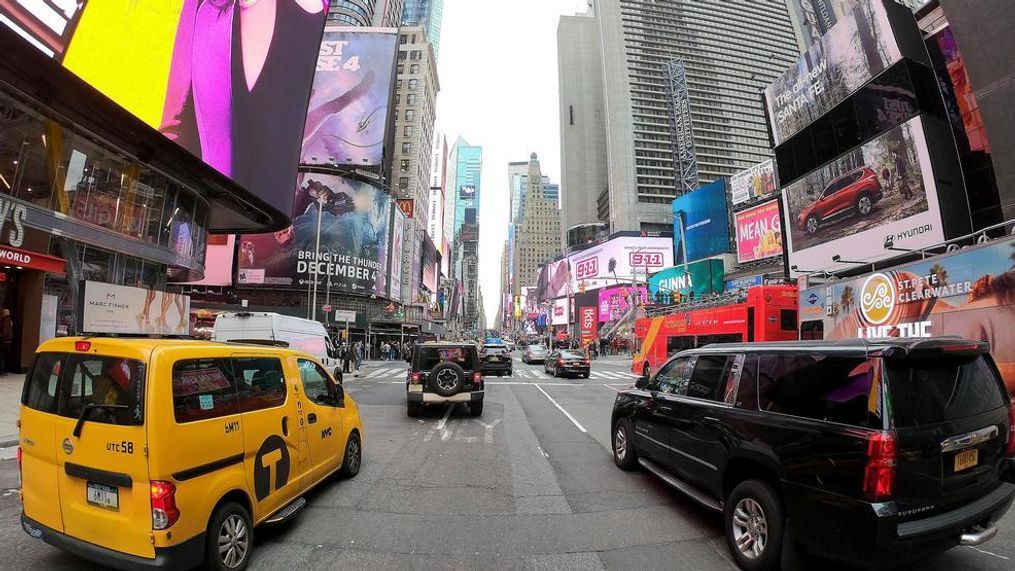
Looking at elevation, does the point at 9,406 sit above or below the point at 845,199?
below

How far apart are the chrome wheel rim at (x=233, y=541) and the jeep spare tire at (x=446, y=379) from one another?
7386mm

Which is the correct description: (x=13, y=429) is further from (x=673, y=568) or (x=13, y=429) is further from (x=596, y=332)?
(x=596, y=332)

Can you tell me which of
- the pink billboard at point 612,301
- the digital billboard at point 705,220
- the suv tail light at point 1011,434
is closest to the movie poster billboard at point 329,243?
the digital billboard at point 705,220

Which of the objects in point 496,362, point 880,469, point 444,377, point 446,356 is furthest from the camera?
point 496,362

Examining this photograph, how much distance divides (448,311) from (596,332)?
2078 inches

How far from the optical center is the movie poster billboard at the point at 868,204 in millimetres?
20047

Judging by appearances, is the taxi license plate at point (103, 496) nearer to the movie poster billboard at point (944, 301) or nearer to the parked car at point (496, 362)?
the movie poster billboard at point (944, 301)

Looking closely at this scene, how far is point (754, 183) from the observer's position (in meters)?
52.1

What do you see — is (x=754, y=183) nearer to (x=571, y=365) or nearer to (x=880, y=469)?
(x=571, y=365)

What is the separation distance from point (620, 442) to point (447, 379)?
5376 millimetres

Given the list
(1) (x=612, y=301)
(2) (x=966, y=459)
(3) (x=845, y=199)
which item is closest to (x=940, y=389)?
(2) (x=966, y=459)

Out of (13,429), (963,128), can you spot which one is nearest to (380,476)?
(13,429)

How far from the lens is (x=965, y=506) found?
331 centimetres

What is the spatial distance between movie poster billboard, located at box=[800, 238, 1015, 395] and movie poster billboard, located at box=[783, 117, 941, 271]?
6.77 m
